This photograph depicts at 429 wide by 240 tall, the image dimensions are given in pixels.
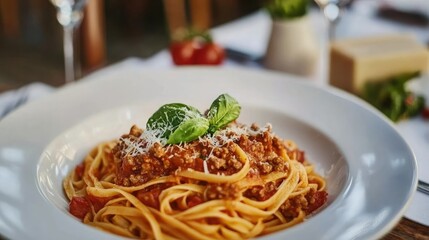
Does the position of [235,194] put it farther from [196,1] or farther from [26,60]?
[26,60]

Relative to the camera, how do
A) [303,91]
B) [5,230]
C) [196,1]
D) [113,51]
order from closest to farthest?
1. [5,230]
2. [303,91]
3. [196,1]
4. [113,51]

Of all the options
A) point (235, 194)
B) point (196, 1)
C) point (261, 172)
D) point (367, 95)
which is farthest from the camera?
point (196, 1)

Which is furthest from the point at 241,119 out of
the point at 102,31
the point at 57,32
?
the point at 57,32

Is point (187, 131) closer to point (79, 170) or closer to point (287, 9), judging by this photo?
point (79, 170)

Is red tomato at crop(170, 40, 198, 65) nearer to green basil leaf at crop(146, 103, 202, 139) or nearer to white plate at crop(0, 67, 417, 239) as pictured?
white plate at crop(0, 67, 417, 239)

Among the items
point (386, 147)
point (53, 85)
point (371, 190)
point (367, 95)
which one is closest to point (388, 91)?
point (367, 95)

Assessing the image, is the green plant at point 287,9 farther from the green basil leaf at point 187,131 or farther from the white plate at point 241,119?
the green basil leaf at point 187,131
